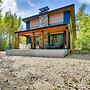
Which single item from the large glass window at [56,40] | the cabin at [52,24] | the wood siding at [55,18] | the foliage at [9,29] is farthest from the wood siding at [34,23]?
the foliage at [9,29]

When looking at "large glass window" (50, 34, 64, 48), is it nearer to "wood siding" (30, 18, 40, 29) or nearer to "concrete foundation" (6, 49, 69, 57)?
"wood siding" (30, 18, 40, 29)

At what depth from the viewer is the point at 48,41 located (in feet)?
72.0

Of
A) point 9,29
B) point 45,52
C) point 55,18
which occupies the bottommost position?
point 45,52

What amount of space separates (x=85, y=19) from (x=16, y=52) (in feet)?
45.3

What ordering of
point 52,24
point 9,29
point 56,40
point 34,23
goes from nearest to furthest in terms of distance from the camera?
1. point 52,24
2. point 56,40
3. point 34,23
4. point 9,29

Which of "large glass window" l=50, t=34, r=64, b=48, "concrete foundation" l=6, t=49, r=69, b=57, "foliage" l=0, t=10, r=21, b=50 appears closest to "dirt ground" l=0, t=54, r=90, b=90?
"concrete foundation" l=6, t=49, r=69, b=57

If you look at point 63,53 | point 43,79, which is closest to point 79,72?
point 43,79

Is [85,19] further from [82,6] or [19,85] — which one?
[19,85]

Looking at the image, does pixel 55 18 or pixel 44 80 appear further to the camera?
pixel 55 18

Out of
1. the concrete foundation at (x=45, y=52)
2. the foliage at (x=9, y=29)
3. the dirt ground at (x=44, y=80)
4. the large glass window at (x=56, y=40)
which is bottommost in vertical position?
the dirt ground at (x=44, y=80)

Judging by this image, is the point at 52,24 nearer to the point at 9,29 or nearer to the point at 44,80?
the point at 9,29

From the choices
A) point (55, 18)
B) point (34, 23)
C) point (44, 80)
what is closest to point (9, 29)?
point (34, 23)

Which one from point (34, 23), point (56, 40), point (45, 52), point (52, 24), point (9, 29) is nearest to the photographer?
point (45, 52)

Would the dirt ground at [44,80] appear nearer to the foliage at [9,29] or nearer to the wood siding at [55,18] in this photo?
the wood siding at [55,18]
